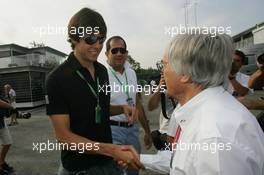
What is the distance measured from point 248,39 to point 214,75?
47984mm

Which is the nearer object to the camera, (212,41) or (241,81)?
(212,41)

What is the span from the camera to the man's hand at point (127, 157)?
2.47 m

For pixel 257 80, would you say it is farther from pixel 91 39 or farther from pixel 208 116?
pixel 208 116

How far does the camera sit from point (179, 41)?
1.80 metres

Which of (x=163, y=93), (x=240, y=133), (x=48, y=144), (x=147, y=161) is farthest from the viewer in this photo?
(x=48, y=144)

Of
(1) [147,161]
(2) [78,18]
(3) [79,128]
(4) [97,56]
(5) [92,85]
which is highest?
(2) [78,18]

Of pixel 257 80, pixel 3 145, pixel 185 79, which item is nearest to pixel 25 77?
pixel 3 145

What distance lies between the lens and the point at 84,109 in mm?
2523

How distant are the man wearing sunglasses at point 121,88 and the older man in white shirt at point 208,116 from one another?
231cm

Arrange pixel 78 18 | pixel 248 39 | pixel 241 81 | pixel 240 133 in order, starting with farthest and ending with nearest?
pixel 248 39 < pixel 241 81 < pixel 78 18 < pixel 240 133

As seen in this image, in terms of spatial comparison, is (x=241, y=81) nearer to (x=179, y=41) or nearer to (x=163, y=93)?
(x=163, y=93)

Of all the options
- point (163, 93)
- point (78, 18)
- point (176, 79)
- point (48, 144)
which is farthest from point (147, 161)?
point (48, 144)

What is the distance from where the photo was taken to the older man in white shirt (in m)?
1.49

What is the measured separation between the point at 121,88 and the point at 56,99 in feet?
6.42
